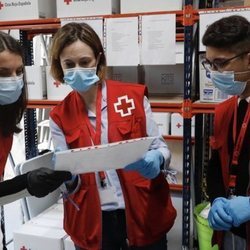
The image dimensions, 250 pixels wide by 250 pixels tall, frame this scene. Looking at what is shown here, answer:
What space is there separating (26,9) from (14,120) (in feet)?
3.14

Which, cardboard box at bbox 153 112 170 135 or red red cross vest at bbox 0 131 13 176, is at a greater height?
red red cross vest at bbox 0 131 13 176

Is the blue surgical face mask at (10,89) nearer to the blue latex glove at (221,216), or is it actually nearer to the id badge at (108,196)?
the id badge at (108,196)

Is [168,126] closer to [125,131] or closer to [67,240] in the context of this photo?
[67,240]

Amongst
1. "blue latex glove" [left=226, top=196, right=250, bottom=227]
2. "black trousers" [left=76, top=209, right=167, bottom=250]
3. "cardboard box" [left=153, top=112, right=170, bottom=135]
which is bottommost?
"black trousers" [left=76, top=209, right=167, bottom=250]

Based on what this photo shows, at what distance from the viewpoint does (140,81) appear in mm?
2371

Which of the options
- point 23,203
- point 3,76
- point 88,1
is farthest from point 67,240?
point 88,1

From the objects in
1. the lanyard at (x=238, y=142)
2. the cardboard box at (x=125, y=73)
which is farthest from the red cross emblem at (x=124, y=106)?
the cardboard box at (x=125, y=73)

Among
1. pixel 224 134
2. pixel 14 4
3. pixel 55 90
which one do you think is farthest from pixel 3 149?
pixel 14 4

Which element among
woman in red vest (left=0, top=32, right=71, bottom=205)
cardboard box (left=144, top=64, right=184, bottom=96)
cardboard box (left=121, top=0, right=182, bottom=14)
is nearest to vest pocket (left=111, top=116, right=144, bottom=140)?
woman in red vest (left=0, top=32, right=71, bottom=205)

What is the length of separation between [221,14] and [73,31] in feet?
2.58

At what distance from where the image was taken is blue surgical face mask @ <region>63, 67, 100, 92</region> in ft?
4.75

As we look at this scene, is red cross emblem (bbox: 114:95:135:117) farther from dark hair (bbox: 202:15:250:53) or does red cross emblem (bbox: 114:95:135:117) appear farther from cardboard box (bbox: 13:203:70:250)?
cardboard box (bbox: 13:203:70:250)

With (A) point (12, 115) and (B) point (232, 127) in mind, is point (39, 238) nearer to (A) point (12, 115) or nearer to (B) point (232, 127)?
(A) point (12, 115)

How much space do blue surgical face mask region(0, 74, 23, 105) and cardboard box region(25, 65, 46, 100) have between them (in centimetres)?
75
